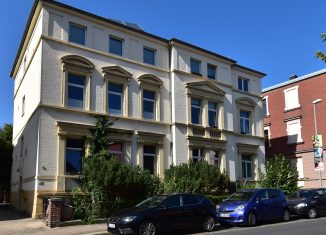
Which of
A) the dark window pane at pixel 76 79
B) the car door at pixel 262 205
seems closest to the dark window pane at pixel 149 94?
the dark window pane at pixel 76 79

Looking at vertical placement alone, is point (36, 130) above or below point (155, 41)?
below

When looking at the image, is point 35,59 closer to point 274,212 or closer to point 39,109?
point 39,109

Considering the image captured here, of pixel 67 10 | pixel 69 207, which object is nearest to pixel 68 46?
pixel 67 10

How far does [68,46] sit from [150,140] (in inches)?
310

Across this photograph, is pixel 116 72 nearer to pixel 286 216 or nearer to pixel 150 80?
pixel 150 80

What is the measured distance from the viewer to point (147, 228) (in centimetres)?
1489

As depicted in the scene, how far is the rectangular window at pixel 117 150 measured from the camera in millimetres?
25469

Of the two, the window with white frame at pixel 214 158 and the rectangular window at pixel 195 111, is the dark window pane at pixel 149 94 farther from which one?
the window with white frame at pixel 214 158

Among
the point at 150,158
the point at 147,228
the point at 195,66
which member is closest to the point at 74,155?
the point at 150,158

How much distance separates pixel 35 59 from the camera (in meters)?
25.1

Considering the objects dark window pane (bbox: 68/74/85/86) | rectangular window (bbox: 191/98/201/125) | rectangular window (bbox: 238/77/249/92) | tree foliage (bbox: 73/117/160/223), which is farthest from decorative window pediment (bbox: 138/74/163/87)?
rectangular window (bbox: 238/77/249/92)

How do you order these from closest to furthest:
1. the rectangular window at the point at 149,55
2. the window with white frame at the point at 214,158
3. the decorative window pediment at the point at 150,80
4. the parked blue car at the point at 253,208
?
1. the parked blue car at the point at 253,208
2. the decorative window pediment at the point at 150,80
3. the rectangular window at the point at 149,55
4. the window with white frame at the point at 214,158

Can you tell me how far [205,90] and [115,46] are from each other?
313 inches

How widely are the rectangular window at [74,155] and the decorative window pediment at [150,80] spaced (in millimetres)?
5985
